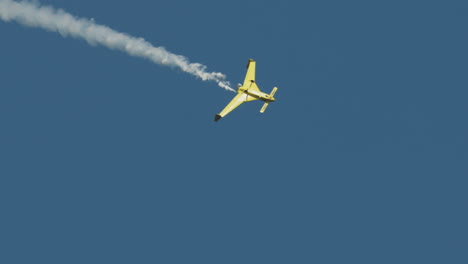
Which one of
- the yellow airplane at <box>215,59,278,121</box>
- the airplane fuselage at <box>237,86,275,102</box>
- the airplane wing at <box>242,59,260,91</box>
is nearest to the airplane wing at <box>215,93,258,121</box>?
the yellow airplane at <box>215,59,278,121</box>

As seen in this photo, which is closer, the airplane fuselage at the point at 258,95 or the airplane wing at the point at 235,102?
the airplane wing at the point at 235,102

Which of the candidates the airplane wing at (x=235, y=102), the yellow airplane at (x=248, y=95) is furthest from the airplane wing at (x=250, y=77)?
the airplane wing at (x=235, y=102)

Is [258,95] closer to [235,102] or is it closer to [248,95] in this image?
[248,95]

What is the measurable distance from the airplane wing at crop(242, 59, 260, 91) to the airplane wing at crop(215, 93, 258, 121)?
130 cm

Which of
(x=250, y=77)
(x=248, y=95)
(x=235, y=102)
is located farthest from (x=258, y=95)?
(x=250, y=77)

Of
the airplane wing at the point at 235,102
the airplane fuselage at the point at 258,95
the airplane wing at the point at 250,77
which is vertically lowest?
the airplane wing at the point at 235,102

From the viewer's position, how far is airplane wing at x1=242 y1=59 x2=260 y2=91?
251 ft

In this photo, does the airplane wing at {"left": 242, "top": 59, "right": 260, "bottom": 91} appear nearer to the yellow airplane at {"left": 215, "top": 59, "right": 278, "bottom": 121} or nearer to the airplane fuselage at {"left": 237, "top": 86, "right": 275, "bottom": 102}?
the yellow airplane at {"left": 215, "top": 59, "right": 278, "bottom": 121}

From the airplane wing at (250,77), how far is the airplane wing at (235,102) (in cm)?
130

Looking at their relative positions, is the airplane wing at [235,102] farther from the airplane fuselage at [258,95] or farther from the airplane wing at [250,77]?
the airplane wing at [250,77]

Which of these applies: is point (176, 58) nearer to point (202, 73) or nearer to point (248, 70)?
point (202, 73)

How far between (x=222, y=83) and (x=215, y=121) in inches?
143

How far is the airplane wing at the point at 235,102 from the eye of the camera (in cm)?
7288

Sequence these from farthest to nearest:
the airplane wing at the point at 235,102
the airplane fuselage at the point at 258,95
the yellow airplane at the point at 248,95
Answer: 1. the airplane fuselage at the point at 258,95
2. the yellow airplane at the point at 248,95
3. the airplane wing at the point at 235,102
